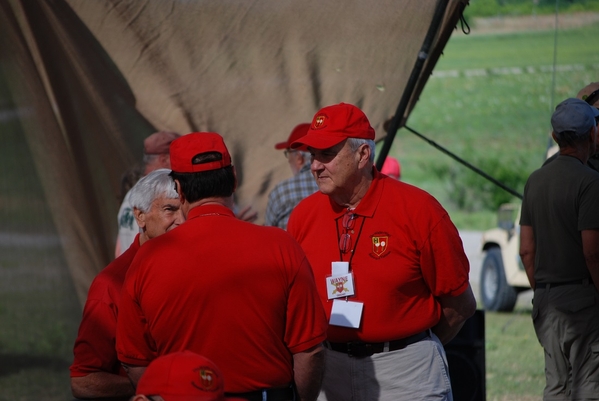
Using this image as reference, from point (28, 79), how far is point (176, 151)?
8.28 ft

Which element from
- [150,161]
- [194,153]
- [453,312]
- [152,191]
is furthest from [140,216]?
[150,161]

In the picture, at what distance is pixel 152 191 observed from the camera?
3.41 m

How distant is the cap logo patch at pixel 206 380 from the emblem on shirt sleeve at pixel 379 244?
1.30 metres

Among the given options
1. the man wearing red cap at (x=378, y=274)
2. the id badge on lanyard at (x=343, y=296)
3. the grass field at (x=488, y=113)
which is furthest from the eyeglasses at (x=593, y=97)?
the grass field at (x=488, y=113)

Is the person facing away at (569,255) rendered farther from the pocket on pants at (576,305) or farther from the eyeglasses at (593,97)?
the eyeglasses at (593,97)

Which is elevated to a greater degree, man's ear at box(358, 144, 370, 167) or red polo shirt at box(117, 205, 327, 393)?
man's ear at box(358, 144, 370, 167)

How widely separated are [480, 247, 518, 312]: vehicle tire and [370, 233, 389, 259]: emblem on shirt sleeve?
22.4 ft

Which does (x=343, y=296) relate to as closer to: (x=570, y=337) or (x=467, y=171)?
(x=570, y=337)

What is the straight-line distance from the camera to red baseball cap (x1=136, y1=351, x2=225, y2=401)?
7.14ft

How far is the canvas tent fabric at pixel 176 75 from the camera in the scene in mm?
5145

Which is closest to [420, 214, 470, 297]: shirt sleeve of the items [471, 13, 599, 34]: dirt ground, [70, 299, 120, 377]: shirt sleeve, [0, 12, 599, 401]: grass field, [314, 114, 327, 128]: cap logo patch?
[314, 114, 327, 128]: cap logo patch

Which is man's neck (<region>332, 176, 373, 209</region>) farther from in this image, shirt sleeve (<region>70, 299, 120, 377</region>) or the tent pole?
the tent pole

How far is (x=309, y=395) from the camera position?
302cm

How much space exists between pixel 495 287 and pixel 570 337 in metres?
5.93
